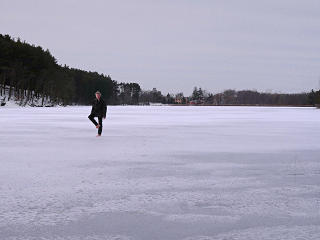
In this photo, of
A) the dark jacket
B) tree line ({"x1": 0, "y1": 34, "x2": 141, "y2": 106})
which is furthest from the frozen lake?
tree line ({"x1": 0, "y1": 34, "x2": 141, "y2": 106})

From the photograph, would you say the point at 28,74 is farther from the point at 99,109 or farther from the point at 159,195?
the point at 159,195

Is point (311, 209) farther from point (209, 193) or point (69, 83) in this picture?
point (69, 83)

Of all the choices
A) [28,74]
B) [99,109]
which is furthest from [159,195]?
[28,74]

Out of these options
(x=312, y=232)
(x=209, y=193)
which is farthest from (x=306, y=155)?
(x=312, y=232)

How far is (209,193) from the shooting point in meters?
5.35

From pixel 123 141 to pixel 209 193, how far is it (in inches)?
285

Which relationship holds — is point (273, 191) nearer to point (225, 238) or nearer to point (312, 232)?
point (312, 232)

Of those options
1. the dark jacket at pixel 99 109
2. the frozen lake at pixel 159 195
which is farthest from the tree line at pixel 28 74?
the frozen lake at pixel 159 195

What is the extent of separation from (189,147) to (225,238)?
24.1 ft

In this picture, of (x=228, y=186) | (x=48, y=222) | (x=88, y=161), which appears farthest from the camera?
(x=88, y=161)

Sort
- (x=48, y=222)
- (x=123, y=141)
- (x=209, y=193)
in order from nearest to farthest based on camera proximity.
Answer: (x=48, y=222) → (x=209, y=193) → (x=123, y=141)

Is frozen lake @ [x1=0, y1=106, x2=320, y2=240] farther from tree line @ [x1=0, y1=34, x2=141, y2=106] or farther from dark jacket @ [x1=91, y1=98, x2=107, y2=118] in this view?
tree line @ [x1=0, y1=34, x2=141, y2=106]

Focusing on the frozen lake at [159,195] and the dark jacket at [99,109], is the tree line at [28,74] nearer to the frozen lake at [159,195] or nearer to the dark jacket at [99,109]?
the dark jacket at [99,109]

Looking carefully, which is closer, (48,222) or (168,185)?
(48,222)
